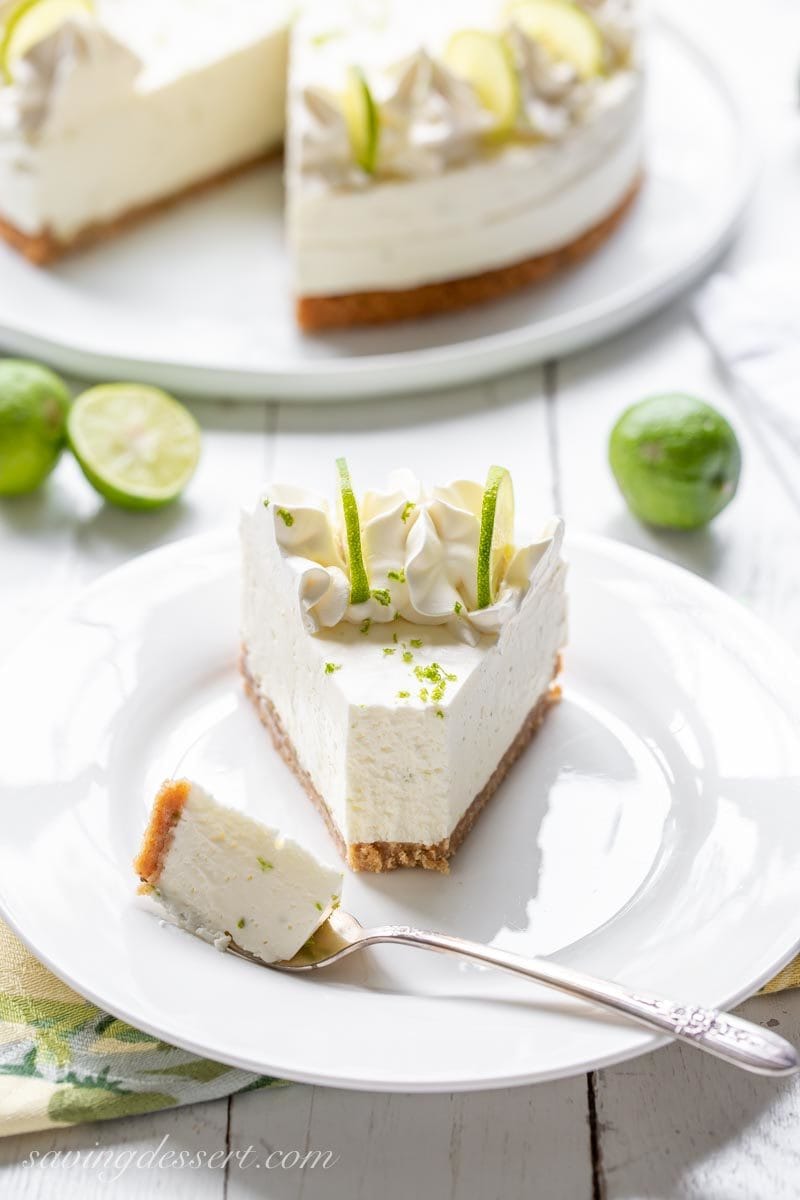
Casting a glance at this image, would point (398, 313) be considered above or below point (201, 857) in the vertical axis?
above

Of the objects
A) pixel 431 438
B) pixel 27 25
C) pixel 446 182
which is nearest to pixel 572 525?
pixel 431 438

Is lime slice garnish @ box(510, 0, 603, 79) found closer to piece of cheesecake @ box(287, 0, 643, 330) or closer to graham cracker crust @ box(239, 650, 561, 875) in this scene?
piece of cheesecake @ box(287, 0, 643, 330)

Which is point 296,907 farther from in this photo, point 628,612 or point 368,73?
point 368,73

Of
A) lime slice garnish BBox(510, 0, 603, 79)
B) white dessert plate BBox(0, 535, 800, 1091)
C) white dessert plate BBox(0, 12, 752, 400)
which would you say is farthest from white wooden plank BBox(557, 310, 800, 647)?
lime slice garnish BBox(510, 0, 603, 79)

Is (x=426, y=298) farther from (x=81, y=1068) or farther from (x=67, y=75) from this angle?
(x=81, y=1068)

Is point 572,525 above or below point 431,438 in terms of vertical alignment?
below

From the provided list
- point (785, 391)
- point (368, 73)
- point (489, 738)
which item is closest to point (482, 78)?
point (368, 73)
